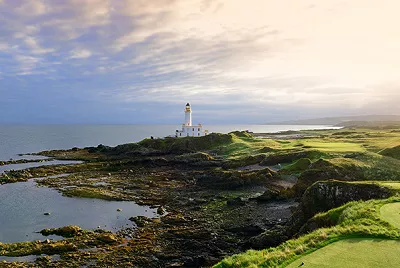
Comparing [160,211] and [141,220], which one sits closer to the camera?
[141,220]

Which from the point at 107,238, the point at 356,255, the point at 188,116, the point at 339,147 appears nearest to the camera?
the point at 356,255

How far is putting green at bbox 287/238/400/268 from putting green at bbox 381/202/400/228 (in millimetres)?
2314

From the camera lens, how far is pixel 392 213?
15.0 metres

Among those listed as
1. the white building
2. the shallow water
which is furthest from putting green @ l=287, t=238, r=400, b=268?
the white building

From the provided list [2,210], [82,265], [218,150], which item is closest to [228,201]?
[82,265]

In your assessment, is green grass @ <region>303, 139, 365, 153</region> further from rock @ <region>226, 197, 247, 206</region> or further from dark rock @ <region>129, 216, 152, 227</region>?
dark rock @ <region>129, 216, 152, 227</region>

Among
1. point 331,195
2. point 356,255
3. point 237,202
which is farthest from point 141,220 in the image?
point 356,255

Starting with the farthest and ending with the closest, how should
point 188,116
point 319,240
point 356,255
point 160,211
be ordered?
point 188,116, point 160,211, point 319,240, point 356,255

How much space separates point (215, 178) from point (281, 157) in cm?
1302

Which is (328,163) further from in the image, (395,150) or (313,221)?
(313,221)

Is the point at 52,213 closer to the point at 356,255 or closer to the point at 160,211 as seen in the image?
the point at 160,211

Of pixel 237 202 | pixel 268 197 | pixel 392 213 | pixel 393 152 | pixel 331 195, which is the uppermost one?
pixel 393 152

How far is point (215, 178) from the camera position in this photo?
44188 millimetres

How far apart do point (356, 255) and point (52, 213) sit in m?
30.3
